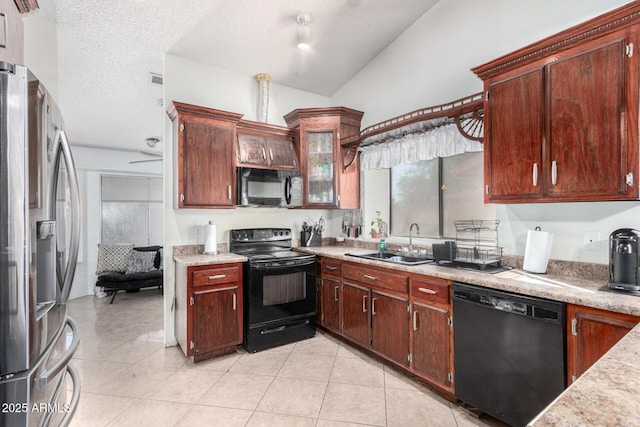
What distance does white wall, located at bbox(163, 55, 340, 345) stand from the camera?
3336 millimetres

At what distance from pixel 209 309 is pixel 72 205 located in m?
1.79

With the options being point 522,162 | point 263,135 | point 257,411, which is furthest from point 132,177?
point 522,162

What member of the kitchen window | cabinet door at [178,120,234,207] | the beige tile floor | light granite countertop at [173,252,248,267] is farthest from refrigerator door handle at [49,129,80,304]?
the kitchen window

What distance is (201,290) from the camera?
9.50 feet

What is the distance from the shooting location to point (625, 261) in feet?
5.56

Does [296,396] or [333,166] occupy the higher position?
[333,166]

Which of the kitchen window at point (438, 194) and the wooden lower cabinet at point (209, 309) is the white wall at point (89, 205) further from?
the kitchen window at point (438, 194)

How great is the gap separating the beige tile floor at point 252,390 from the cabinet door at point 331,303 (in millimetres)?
194

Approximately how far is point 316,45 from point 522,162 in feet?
8.25

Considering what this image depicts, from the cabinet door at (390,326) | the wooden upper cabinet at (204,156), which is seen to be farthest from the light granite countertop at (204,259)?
the cabinet door at (390,326)

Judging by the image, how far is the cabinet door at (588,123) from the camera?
65.9 inches

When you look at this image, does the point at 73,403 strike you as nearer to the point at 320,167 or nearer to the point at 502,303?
the point at 502,303

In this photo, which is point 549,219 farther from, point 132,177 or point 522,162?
point 132,177

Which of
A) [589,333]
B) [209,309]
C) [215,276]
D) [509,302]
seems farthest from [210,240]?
[589,333]
